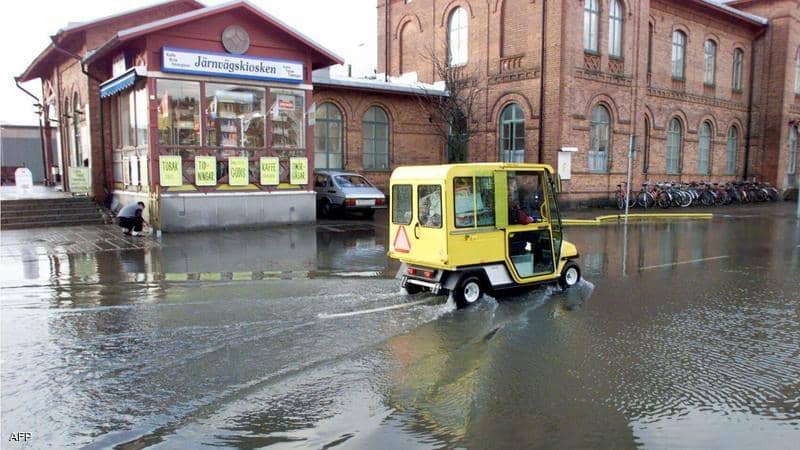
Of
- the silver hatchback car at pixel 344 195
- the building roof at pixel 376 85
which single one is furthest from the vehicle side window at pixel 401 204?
the building roof at pixel 376 85

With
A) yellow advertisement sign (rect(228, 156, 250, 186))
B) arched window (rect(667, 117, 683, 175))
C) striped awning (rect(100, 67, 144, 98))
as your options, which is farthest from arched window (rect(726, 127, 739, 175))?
striped awning (rect(100, 67, 144, 98))

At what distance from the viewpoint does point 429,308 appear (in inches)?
323

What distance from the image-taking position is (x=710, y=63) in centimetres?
3078

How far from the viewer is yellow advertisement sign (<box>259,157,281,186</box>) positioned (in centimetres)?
1750

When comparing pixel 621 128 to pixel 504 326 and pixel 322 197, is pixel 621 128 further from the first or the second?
pixel 504 326

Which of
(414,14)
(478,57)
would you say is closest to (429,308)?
(478,57)

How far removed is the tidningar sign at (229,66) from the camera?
622 inches

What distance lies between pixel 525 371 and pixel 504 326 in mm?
1615

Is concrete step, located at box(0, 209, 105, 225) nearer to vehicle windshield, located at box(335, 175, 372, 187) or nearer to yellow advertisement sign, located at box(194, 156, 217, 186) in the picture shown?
yellow advertisement sign, located at box(194, 156, 217, 186)

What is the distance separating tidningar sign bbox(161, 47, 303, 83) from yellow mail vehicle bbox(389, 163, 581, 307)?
9511 mm

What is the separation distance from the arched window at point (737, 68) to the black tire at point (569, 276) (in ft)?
92.6

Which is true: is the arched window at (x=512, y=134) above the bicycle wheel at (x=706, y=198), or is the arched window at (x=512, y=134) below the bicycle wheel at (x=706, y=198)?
above

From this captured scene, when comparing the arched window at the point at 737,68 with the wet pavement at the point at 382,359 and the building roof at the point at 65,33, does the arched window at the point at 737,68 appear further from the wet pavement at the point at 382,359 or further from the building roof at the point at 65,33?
the building roof at the point at 65,33

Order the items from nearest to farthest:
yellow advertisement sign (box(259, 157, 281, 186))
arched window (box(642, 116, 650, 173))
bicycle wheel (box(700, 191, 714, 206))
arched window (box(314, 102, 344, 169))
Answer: yellow advertisement sign (box(259, 157, 281, 186))
arched window (box(314, 102, 344, 169))
arched window (box(642, 116, 650, 173))
bicycle wheel (box(700, 191, 714, 206))
